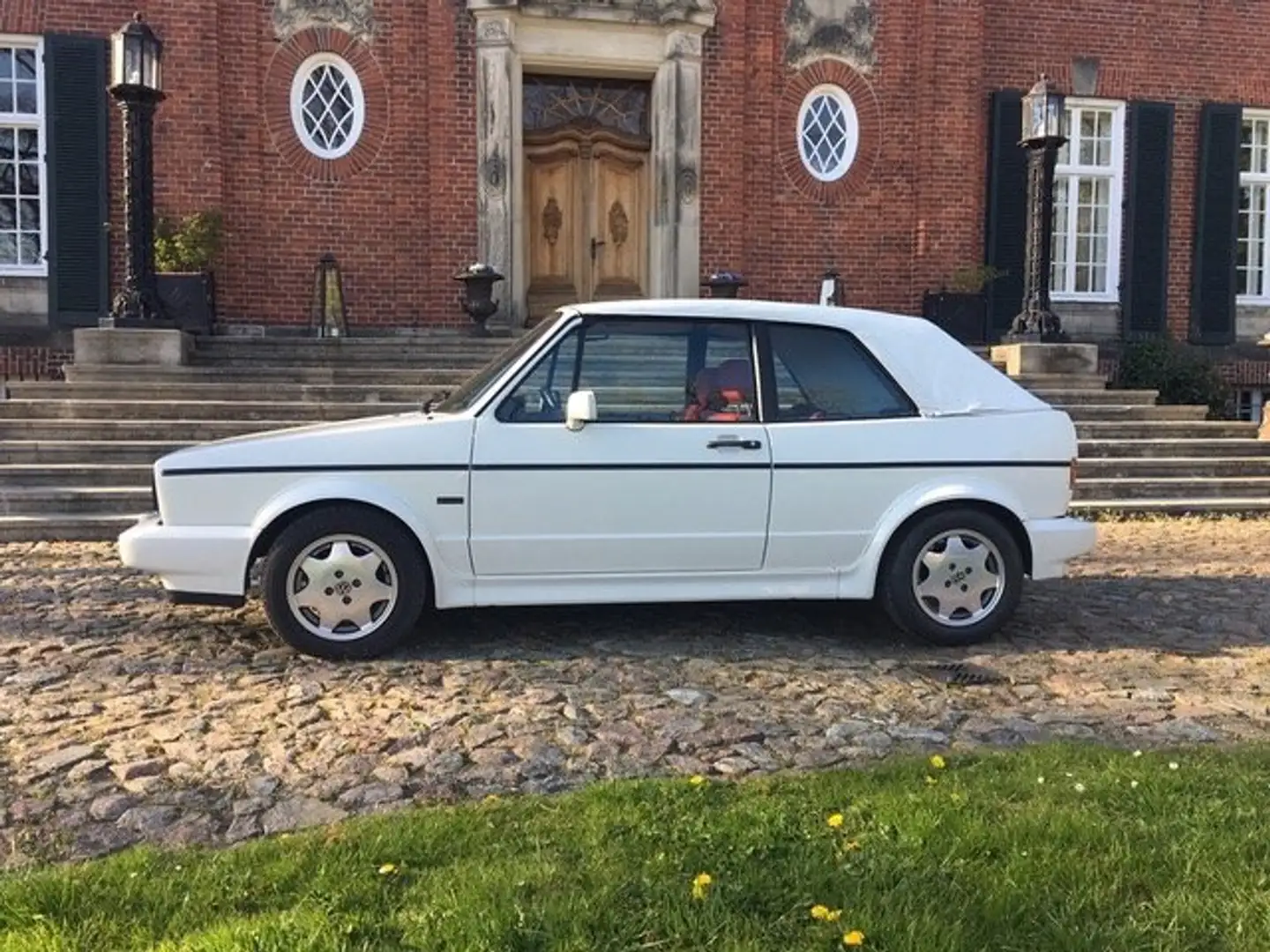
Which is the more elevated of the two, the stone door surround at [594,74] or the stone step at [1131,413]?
the stone door surround at [594,74]

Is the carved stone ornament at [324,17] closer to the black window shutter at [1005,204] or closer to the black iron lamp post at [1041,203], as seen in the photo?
the black iron lamp post at [1041,203]

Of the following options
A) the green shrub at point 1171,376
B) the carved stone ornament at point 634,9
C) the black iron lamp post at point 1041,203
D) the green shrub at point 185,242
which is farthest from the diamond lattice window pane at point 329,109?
the green shrub at point 1171,376

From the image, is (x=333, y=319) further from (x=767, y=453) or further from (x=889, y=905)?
(x=889, y=905)

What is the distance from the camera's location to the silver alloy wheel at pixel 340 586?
510cm

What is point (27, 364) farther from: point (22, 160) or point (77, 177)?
point (22, 160)

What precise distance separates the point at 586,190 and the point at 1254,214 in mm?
9495

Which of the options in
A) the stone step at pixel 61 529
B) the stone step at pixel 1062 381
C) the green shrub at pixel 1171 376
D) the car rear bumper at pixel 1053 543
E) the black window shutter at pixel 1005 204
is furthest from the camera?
the black window shutter at pixel 1005 204

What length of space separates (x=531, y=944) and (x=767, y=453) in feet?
10.2

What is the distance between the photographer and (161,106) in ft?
43.0

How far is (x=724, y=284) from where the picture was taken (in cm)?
1325

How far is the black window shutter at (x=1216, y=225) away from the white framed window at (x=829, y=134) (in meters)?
4.99

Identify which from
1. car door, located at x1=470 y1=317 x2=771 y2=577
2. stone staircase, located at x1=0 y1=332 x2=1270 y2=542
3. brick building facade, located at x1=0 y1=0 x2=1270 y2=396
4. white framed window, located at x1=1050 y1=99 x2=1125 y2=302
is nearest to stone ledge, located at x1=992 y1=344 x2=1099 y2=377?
stone staircase, located at x1=0 y1=332 x2=1270 y2=542

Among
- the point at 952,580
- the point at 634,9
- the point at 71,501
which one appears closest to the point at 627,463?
the point at 952,580

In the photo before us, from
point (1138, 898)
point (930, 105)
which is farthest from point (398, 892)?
point (930, 105)
